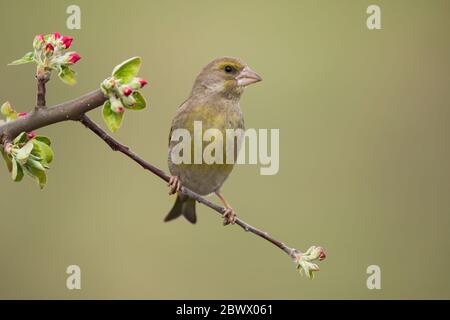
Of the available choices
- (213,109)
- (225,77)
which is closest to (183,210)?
(213,109)

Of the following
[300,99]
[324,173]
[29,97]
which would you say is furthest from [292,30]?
[29,97]

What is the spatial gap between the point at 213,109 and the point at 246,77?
11.1 inches

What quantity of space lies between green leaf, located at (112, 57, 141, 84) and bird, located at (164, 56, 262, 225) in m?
2.07

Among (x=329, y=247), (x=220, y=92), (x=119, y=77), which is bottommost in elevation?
(x=329, y=247)

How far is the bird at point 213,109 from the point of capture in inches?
166

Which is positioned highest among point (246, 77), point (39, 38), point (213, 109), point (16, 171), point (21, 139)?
point (246, 77)

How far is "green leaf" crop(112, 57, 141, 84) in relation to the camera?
2057 mm

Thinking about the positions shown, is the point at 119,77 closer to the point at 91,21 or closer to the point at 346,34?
the point at 91,21

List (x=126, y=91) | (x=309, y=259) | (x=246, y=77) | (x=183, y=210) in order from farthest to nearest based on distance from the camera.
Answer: (x=183, y=210) → (x=246, y=77) → (x=309, y=259) → (x=126, y=91)

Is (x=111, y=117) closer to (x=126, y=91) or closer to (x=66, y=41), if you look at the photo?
(x=126, y=91)

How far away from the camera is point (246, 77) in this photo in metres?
4.27

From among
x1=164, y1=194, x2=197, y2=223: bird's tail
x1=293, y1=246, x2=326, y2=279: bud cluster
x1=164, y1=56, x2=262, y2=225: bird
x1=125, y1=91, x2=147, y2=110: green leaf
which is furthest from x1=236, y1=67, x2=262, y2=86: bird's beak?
x1=125, y1=91, x2=147, y2=110: green leaf

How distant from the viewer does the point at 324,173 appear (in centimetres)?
768

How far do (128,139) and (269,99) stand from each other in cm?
159
